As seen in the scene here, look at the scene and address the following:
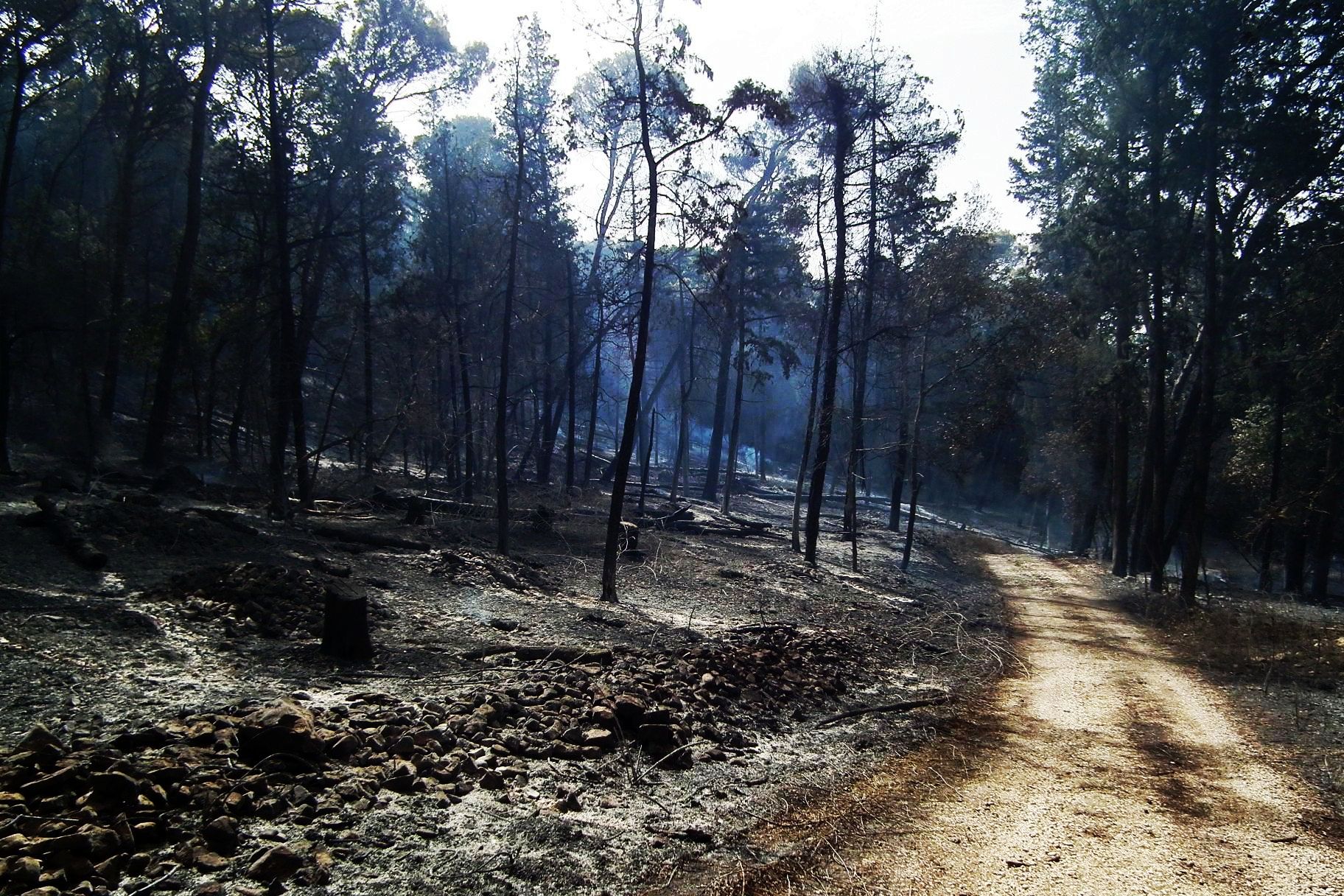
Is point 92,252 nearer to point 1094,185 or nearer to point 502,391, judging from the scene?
point 502,391

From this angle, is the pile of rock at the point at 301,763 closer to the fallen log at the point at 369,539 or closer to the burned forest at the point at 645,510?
the burned forest at the point at 645,510

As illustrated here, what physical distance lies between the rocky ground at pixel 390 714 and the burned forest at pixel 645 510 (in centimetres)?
4

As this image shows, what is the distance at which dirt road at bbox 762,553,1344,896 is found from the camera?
4879mm

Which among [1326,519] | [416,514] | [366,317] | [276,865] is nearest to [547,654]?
[276,865]

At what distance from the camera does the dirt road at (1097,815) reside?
4.88 meters

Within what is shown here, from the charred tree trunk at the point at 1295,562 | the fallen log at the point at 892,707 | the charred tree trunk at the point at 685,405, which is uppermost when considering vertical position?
the charred tree trunk at the point at 685,405

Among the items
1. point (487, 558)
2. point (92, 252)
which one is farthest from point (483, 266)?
point (487, 558)

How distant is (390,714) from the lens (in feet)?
20.6

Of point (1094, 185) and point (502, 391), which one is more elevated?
point (1094, 185)

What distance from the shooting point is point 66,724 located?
17.9ft

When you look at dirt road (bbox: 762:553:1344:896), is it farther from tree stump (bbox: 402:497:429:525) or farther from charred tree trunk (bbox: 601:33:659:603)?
tree stump (bbox: 402:497:429:525)

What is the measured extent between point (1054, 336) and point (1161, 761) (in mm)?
20612

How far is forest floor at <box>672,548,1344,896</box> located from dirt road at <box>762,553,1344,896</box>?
0.01m

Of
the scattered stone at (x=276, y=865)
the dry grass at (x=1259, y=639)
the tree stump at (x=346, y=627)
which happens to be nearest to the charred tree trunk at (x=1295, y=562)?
the dry grass at (x=1259, y=639)
